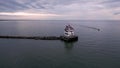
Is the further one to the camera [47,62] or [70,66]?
[47,62]

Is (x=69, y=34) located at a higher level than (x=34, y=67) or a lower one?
higher

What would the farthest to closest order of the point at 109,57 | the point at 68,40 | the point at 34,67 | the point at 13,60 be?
the point at 68,40 < the point at 109,57 < the point at 13,60 < the point at 34,67

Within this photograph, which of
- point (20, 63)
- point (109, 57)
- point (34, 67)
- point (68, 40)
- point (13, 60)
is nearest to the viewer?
point (34, 67)

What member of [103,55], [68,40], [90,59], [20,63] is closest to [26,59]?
[20,63]

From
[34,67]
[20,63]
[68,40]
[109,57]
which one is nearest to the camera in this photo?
[34,67]

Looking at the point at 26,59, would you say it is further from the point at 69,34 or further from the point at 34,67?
the point at 69,34

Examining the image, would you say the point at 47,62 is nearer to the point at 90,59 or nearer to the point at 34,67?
the point at 34,67

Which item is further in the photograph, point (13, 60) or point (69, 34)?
point (69, 34)

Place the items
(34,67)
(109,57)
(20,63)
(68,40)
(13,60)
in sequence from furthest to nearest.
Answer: (68,40) → (109,57) → (13,60) → (20,63) → (34,67)

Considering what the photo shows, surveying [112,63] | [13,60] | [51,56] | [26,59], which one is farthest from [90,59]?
[13,60]
